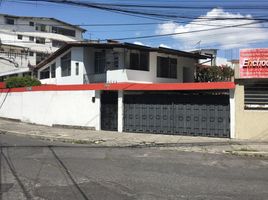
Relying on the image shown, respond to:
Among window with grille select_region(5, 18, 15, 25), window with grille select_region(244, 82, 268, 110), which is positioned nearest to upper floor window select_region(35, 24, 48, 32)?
window with grille select_region(5, 18, 15, 25)

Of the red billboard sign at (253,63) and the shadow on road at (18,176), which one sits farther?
the red billboard sign at (253,63)

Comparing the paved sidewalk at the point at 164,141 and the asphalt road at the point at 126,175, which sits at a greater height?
the asphalt road at the point at 126,175

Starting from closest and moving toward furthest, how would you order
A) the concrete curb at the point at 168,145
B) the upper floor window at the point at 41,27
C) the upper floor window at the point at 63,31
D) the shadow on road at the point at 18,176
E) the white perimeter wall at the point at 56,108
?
the shadow on road at the point at 18,176 → the concrete curb at the point at 168,145 → the white perimeter wall at the point at 56,108 → the upper floor window at the point at 41,27 → the upper floor window at the point at 63,31

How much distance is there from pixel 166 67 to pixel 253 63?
13.1 meters

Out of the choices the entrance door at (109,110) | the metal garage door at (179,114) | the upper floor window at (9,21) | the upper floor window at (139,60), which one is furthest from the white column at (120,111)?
the upper floor window at (9,21)

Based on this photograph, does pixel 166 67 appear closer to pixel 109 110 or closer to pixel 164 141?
pixel 109 110

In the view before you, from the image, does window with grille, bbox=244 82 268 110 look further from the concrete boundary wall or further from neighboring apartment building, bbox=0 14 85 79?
neighboring apartment building, bbox=0 14 85 79

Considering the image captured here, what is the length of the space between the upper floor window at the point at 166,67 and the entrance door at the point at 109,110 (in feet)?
26.4

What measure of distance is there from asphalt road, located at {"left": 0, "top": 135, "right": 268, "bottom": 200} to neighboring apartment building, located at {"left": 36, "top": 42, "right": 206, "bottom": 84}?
14.3 m

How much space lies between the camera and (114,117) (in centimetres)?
2373

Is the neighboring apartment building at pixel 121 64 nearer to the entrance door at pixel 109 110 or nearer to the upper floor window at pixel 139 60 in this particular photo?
the upper floor window at pixel 139 60

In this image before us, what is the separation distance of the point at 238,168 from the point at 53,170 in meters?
5.06

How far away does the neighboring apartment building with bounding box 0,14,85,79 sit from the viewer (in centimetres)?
6219

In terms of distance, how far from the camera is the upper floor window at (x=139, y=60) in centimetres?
2970
